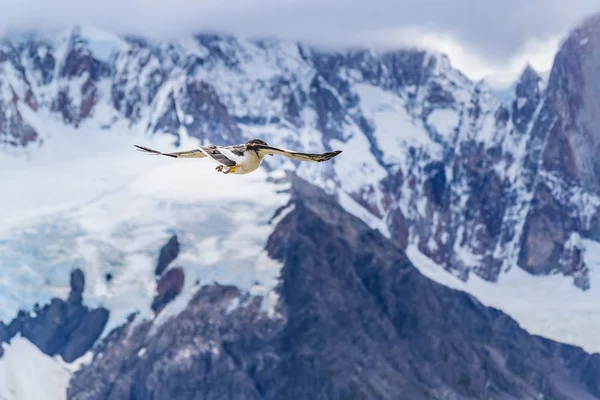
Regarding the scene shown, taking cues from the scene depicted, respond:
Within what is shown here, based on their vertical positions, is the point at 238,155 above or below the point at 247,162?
above

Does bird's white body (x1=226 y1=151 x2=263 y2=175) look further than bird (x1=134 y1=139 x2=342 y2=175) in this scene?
Yes

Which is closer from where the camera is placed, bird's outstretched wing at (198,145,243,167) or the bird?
bird's outstretched wing at (198,145,243,167)

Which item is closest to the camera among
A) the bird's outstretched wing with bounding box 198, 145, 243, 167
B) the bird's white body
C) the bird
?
the bird's outstretched wing with bounding box 198, 145, 243, 167

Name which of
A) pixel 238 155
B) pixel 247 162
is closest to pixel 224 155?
pixel 238 155

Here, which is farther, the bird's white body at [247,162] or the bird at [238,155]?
the bird's white body at [247,162]

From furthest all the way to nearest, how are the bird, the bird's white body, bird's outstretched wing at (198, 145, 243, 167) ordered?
the bird's white body, the bird, bird's outstretched wing at (198, 145, 243, 167)

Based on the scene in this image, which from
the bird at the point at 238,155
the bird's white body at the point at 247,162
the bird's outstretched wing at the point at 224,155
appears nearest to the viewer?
the bird's outstretched wing at the point at 224,155

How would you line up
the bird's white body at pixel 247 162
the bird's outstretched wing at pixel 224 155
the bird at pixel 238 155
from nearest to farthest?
the bird's outstretched wing at pixel 224 155 → the bird at pixel 238 155 → the bird's white body at pixel 247 162

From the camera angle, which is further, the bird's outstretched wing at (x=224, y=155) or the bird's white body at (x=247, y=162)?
the bird's white body at (x=247, y=162)

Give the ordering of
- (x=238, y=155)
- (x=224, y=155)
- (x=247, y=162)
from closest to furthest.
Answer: (x=224, y=155), (x=238, y=155), (x=247, y=162)

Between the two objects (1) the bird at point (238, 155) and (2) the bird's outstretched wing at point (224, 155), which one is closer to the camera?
(2) the bird's outstretched wing at point (224, 155)

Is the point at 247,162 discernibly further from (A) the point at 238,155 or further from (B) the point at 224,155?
(B) the point at 224,155
